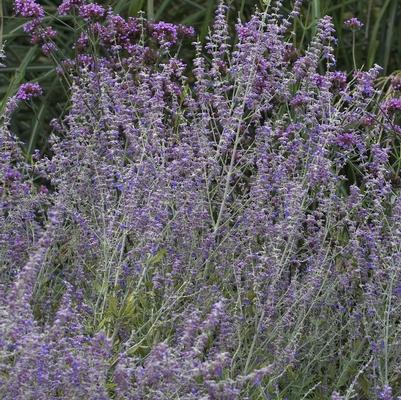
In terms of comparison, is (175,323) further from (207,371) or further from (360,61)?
(360,61)

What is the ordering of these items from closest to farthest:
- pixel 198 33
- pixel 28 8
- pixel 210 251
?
1. pixel 210 251
2. pixel 28 8
3. pixel 198 33

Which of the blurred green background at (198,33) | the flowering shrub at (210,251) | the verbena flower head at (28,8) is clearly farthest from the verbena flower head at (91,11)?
the blurred green background at (198,33)

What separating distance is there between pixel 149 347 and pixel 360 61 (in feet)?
10.2

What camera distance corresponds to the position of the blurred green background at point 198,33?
210 inches

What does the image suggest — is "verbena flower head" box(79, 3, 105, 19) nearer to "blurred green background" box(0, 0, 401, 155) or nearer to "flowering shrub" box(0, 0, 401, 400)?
"flowering shrub" box(0, 0, 401, 400)

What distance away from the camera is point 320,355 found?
321 centimetres

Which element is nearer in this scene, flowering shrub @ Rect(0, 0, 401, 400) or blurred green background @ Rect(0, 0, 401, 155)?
flowering shrub @ Rect(0, 0, 401, 400)

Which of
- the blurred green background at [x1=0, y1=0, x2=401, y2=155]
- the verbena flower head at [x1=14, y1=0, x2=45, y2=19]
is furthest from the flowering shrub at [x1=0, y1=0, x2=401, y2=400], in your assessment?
the blurred green background at [x1=0, y1=0, x2=401, y2=155]

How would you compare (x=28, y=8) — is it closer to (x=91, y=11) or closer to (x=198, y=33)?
(x=91, y=11)

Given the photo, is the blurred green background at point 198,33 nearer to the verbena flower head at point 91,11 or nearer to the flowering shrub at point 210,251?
the verbena flower head at point 91,11

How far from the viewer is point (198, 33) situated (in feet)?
18.9

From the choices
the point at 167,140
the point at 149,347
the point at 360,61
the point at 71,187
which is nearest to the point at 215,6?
the point at 360,61

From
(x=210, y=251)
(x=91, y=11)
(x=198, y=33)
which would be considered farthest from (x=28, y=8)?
(x=198, y=33)

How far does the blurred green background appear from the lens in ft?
17.5
